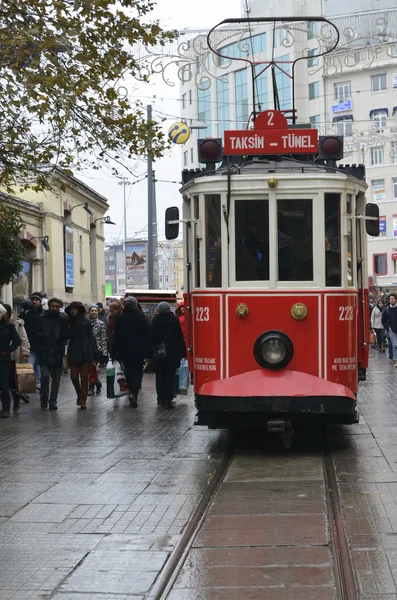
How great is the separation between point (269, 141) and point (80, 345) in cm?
615

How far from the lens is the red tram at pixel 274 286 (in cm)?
1069

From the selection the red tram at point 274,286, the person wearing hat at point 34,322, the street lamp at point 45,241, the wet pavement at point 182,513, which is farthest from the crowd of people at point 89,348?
the street lamp at point 45,241

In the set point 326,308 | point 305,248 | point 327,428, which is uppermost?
point 305,248

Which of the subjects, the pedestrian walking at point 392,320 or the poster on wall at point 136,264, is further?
the poster on wall at point 136,264

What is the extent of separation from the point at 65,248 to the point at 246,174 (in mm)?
25767

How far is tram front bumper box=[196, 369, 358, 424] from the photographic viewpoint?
1043 centimetres

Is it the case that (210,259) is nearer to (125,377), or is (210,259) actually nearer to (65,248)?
(125,377)

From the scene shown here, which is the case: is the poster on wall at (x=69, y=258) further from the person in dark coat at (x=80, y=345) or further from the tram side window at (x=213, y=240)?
the tram side window at (x=213, y=240)

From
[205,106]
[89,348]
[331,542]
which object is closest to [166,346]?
[89,348]

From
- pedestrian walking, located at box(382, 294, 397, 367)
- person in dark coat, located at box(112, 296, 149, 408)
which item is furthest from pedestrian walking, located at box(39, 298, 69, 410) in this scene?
pedestrian walking, located at box(382, 294, 397, 367)

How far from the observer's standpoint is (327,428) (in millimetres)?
13312

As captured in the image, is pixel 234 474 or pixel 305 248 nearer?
pixel 234 474

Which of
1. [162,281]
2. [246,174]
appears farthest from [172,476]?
[162,281]

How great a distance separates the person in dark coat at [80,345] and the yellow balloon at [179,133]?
12.4 m
